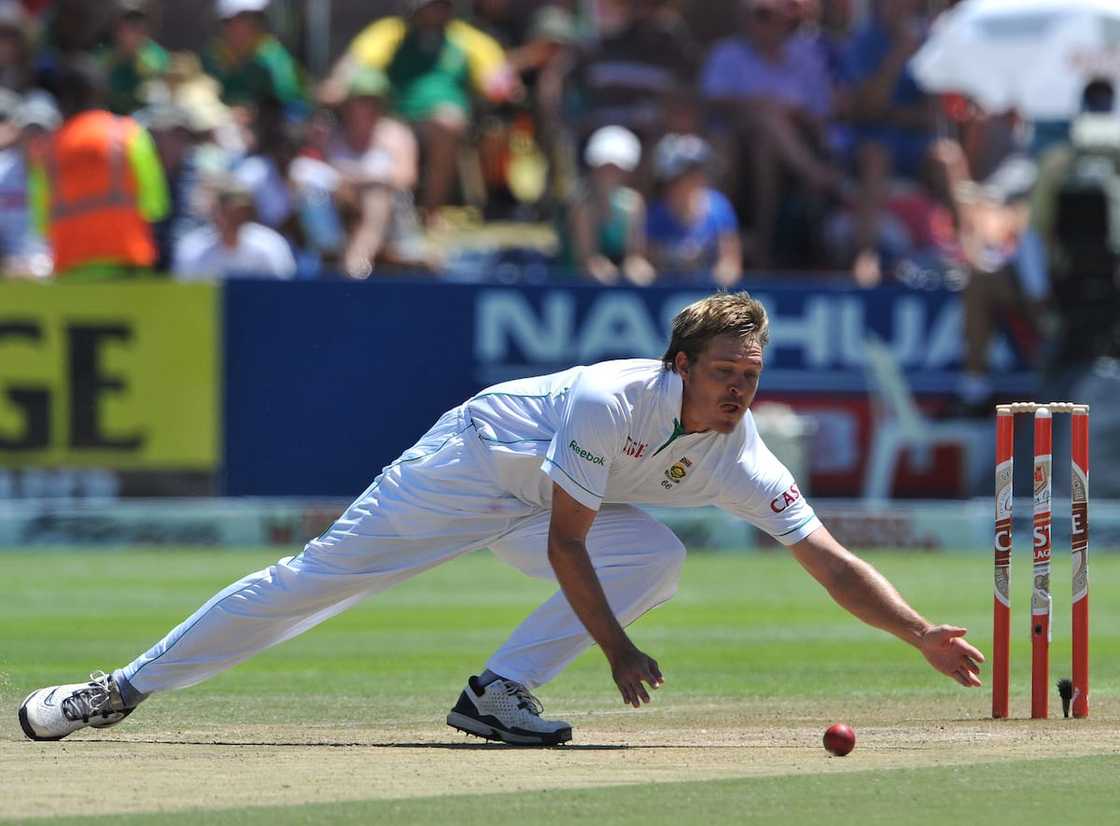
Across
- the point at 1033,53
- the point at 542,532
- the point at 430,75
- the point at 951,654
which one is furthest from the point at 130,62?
the point at 951,654

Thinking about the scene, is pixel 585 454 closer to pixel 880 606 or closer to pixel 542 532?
pixel 542 532

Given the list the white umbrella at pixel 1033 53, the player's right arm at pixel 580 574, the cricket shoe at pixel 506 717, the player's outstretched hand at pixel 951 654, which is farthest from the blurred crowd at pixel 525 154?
the player's right arm at pixel 580 574

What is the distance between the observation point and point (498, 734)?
20.5 ft

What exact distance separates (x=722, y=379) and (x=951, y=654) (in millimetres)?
947

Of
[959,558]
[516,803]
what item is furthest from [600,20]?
[516,803]

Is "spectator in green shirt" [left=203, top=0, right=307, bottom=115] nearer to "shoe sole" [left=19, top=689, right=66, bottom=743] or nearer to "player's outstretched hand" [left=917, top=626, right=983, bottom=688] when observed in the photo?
"shoe sole" [left=19, top=689, right=66, bottom=743]

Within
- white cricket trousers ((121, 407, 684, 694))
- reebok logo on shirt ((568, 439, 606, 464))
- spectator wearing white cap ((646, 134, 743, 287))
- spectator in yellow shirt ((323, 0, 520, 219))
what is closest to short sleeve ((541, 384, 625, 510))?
reebok logo on shirt ((568, 439, 606, 464))

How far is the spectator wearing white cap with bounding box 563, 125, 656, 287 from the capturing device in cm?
1416

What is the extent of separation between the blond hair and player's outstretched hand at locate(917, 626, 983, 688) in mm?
890

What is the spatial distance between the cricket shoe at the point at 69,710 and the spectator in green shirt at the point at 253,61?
926 cm

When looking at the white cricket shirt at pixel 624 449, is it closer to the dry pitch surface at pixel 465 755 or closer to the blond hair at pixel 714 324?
the blond hair at pixel 714 324

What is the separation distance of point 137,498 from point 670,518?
10.3 ft

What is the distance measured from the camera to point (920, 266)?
584 inches

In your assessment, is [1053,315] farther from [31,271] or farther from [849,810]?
[849,810]
